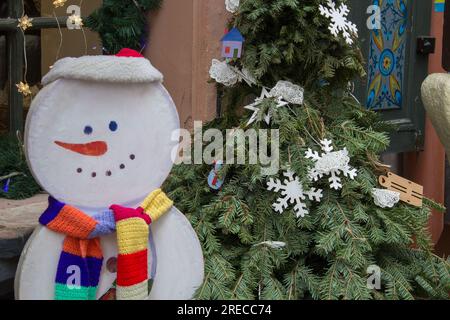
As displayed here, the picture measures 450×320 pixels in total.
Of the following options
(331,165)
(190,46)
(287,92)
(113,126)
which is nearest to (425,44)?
(190,46)

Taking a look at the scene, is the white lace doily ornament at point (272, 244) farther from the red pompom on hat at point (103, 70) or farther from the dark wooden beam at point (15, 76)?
the dark wooden beam at point (15, 76)

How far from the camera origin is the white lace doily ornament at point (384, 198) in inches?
80.0

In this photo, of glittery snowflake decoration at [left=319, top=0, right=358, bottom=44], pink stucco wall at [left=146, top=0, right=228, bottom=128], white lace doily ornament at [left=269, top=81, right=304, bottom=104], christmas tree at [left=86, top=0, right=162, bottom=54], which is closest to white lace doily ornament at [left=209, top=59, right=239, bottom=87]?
white lace doily ornament at [left=269, top=81, right=304, bottom=104]

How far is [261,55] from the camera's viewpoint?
205 centimetres

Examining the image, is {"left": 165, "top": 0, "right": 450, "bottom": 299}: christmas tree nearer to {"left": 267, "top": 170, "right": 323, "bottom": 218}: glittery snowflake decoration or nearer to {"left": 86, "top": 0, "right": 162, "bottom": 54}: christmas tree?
{"left": 267, "top": 170, "right": 323, "bottom": 218}: glittery snowflake decoration

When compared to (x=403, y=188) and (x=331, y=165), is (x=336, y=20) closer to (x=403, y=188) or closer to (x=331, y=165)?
(x=331, y=165)

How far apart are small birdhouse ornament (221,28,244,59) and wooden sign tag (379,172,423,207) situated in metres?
0.62

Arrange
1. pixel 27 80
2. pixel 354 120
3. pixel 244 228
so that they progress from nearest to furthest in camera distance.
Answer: pixel 244 228 → pixel 354 120 → pixel 27 80

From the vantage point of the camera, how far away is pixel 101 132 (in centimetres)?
153

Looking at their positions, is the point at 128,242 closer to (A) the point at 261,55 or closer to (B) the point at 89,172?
(B) the point at 89,172

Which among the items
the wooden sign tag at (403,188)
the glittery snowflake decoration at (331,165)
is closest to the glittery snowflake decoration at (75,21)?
the glittery snowflake decoration at (331,165)

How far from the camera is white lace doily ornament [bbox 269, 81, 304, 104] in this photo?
207 cm

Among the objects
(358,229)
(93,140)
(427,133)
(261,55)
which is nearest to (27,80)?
(261,55)
